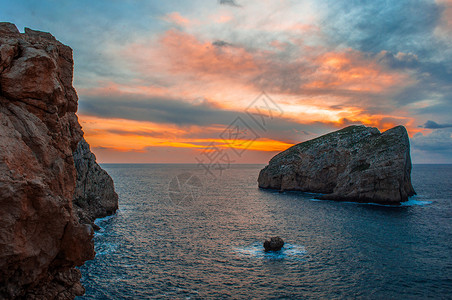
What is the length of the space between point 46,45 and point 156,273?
95.3 ft

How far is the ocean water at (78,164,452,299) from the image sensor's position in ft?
105

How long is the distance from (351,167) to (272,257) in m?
72.7

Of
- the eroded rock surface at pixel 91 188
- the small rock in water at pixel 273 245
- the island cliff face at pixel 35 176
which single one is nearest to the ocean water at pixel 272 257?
the small rock in water at pixel 273 245

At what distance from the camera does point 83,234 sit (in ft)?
63.7

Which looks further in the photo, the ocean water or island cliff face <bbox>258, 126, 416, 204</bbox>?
island cliff face <bbox>258, 126, 416, 204</bbox>

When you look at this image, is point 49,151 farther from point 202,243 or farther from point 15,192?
point 202,243

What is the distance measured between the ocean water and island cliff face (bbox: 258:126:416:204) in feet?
58.2

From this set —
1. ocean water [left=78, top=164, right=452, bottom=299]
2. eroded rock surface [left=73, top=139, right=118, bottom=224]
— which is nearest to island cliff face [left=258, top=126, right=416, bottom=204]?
ocean water [left=78, top=164, right=452, bottom=299]

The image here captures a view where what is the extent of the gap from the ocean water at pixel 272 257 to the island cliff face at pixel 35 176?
587 inches

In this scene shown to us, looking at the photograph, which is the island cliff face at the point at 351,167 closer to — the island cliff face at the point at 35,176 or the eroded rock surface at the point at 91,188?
the eroded rock surface at the point at 91,188

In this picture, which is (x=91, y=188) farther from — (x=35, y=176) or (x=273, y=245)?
(x=35, y=176)

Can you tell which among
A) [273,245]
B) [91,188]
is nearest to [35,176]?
[273,245]

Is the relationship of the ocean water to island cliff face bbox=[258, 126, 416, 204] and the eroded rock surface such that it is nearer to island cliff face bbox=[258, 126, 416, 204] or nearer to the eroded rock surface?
the eroded rock surface

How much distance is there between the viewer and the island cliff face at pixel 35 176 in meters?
15.3
